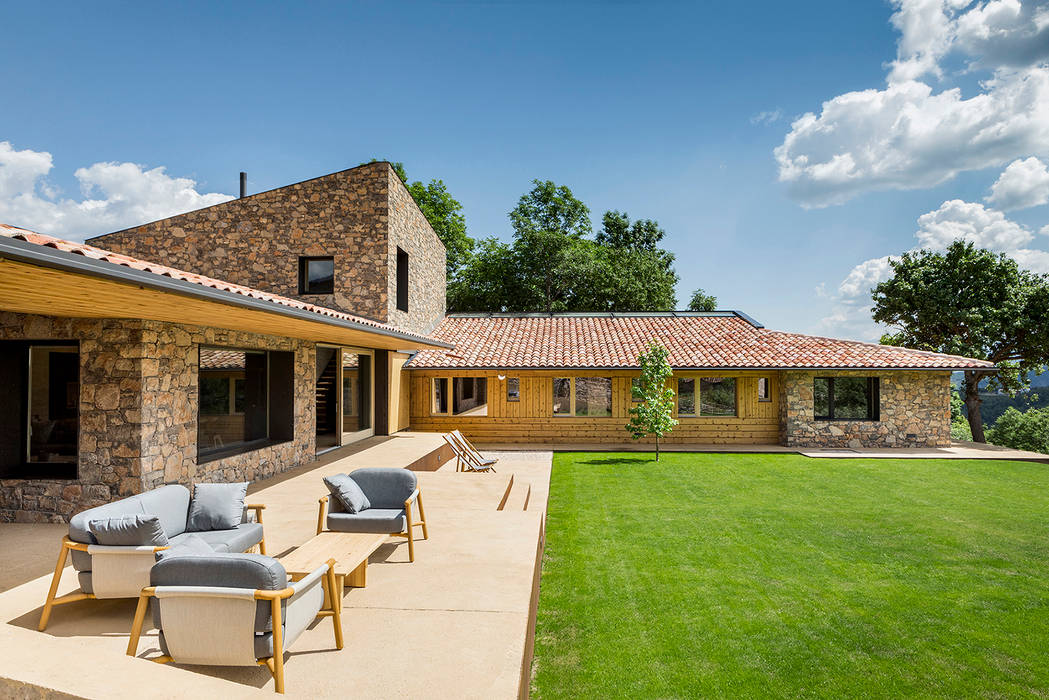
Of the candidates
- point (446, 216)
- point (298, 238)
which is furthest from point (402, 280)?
point (446, 216)

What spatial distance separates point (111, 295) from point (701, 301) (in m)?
38.8

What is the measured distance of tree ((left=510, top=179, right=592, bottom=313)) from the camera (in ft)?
99.7

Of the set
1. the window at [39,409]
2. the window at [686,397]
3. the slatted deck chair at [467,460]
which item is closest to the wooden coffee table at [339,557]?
the window at [39,409]

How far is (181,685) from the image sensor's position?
260cm

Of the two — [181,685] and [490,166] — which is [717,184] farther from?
[181,685]

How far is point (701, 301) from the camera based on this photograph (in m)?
39.4

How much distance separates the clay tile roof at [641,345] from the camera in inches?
610

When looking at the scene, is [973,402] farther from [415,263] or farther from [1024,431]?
[415,263]

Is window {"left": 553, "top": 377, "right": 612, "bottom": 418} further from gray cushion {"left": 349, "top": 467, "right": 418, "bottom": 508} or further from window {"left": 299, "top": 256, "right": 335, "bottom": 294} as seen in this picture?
gray cushion {"left": 349, "top": 467, "right": 418, "bottom": 508}

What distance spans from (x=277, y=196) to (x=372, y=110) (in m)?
5.22

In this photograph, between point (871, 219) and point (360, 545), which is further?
point (871, 219)

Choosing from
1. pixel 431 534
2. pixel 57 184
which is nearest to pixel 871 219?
pixel 431 534

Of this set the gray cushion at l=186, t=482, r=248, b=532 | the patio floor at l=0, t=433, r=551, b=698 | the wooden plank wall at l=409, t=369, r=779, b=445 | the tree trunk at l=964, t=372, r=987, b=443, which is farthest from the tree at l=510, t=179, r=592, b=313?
the gray cushion at l=186, t=482, r=248, b=532

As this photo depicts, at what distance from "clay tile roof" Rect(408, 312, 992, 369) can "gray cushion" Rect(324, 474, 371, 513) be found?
1022cm
